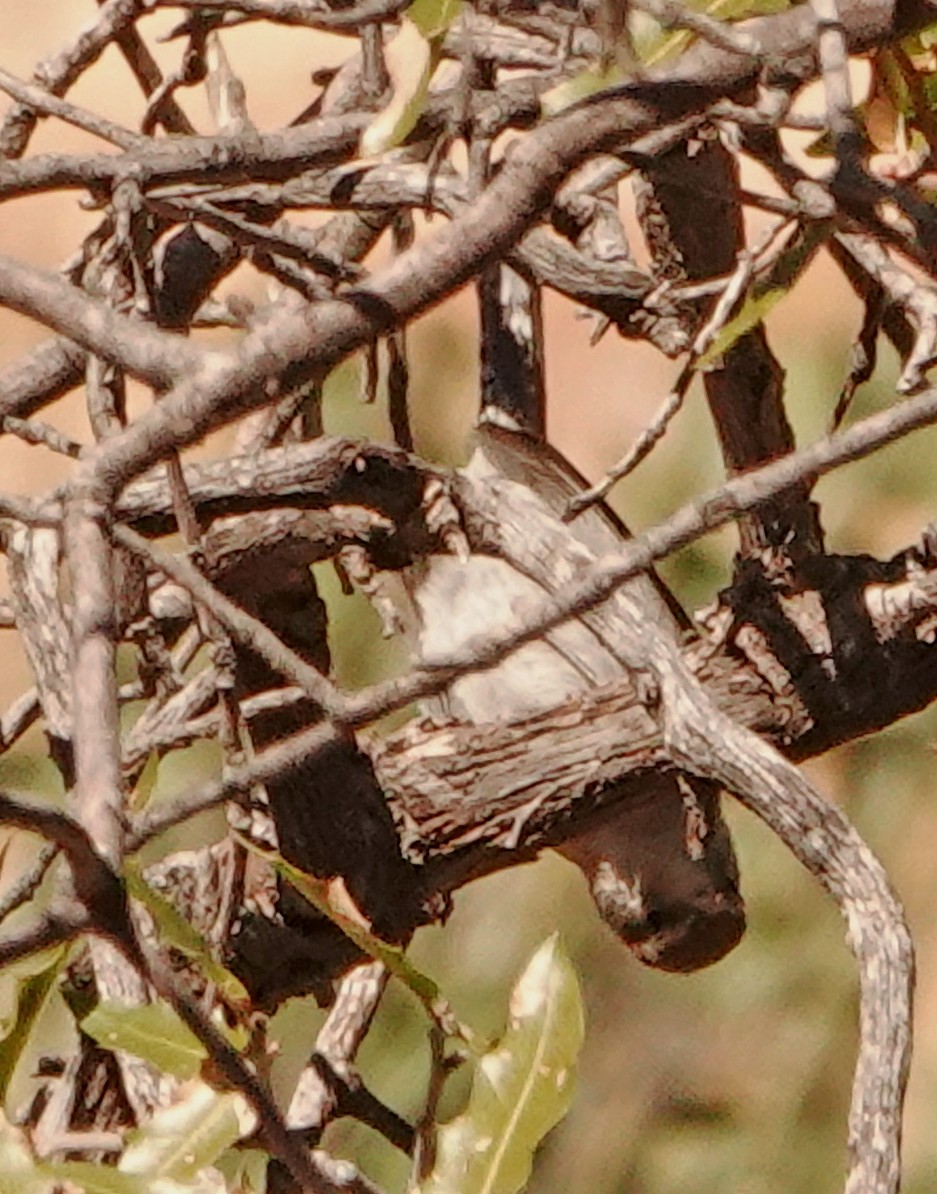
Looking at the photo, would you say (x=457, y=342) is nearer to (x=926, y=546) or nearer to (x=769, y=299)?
(x=926, y=546)

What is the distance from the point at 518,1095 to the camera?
645mm

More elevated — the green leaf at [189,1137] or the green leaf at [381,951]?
the green leaf at [381,951]

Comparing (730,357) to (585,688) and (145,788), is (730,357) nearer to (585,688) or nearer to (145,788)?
(585,688)

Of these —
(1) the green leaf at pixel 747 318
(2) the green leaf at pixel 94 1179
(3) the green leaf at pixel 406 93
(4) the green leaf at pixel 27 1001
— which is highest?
(3) the green leaf at pixel 406 93

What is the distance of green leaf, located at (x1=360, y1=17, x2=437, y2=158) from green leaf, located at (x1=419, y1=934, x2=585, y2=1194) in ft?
0.84

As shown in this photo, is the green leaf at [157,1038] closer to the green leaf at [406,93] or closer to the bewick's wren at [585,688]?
the green leaf at [406,93]

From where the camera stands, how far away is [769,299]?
79cm

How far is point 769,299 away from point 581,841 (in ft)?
1.19

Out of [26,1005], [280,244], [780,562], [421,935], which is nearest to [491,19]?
[280,244]

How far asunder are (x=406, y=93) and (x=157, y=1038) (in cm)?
29

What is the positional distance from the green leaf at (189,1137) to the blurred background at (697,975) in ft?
3.63

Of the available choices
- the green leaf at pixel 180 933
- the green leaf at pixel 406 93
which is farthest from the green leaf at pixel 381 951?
the green leaf at pixel 406 93

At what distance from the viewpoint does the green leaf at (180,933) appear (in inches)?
24.3

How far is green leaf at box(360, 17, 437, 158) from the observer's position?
26.2 inches
